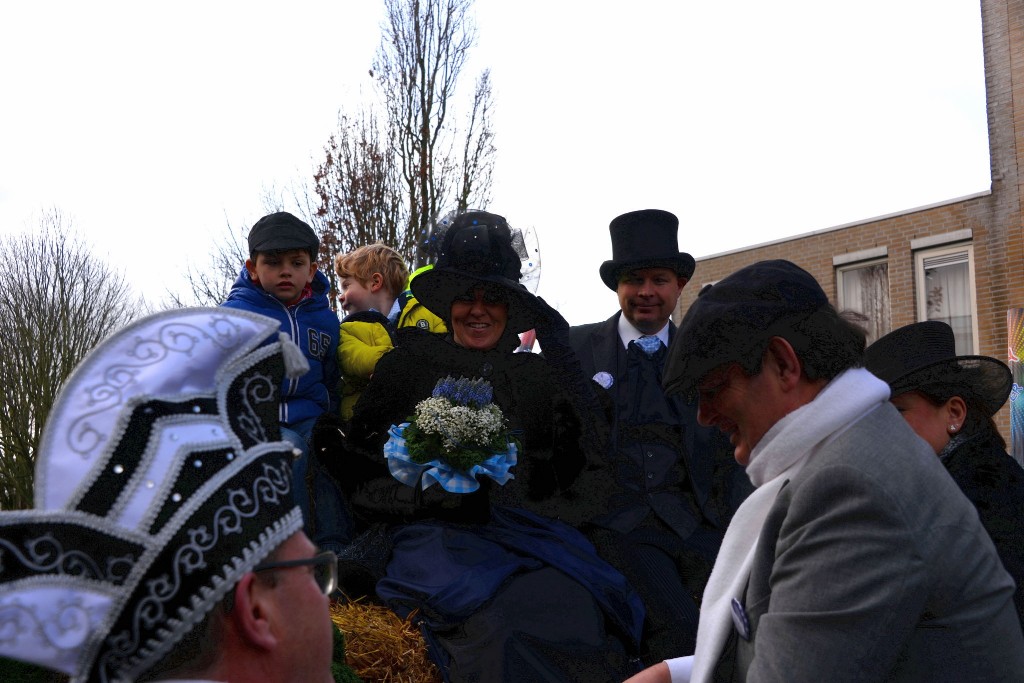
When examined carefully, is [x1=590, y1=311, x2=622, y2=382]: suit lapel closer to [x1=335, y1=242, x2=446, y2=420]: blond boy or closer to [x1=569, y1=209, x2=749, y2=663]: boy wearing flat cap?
[x1=569, y1=209, x2=749, y2=663]: boy wearing flat cap

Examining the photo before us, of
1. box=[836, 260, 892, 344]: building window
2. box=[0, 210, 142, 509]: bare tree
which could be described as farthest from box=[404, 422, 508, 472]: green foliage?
box=[836, 260, 892, 344]: building window

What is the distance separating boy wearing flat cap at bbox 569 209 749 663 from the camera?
3961 millimetres

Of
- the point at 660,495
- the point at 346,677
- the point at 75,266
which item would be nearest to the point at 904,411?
the point at 660,495

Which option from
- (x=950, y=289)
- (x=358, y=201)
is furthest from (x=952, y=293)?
(x=358, y=201)

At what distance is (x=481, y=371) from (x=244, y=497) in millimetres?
2700

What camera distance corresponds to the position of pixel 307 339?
4488mm

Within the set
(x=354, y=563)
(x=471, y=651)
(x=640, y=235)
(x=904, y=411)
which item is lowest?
(x=471, y=651)

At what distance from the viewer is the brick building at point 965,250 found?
17.7 metres

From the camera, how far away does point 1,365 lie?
41.0 feet

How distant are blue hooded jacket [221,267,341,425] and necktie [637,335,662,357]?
148 cm

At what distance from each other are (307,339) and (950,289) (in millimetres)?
17051

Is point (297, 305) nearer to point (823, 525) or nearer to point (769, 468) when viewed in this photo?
point (769, 468)

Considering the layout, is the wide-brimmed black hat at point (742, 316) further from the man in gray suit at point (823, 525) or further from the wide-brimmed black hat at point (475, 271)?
the wide-brimmed black hat at point (475, 271)

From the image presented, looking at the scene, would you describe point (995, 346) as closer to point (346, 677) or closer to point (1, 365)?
point (1, 365)
